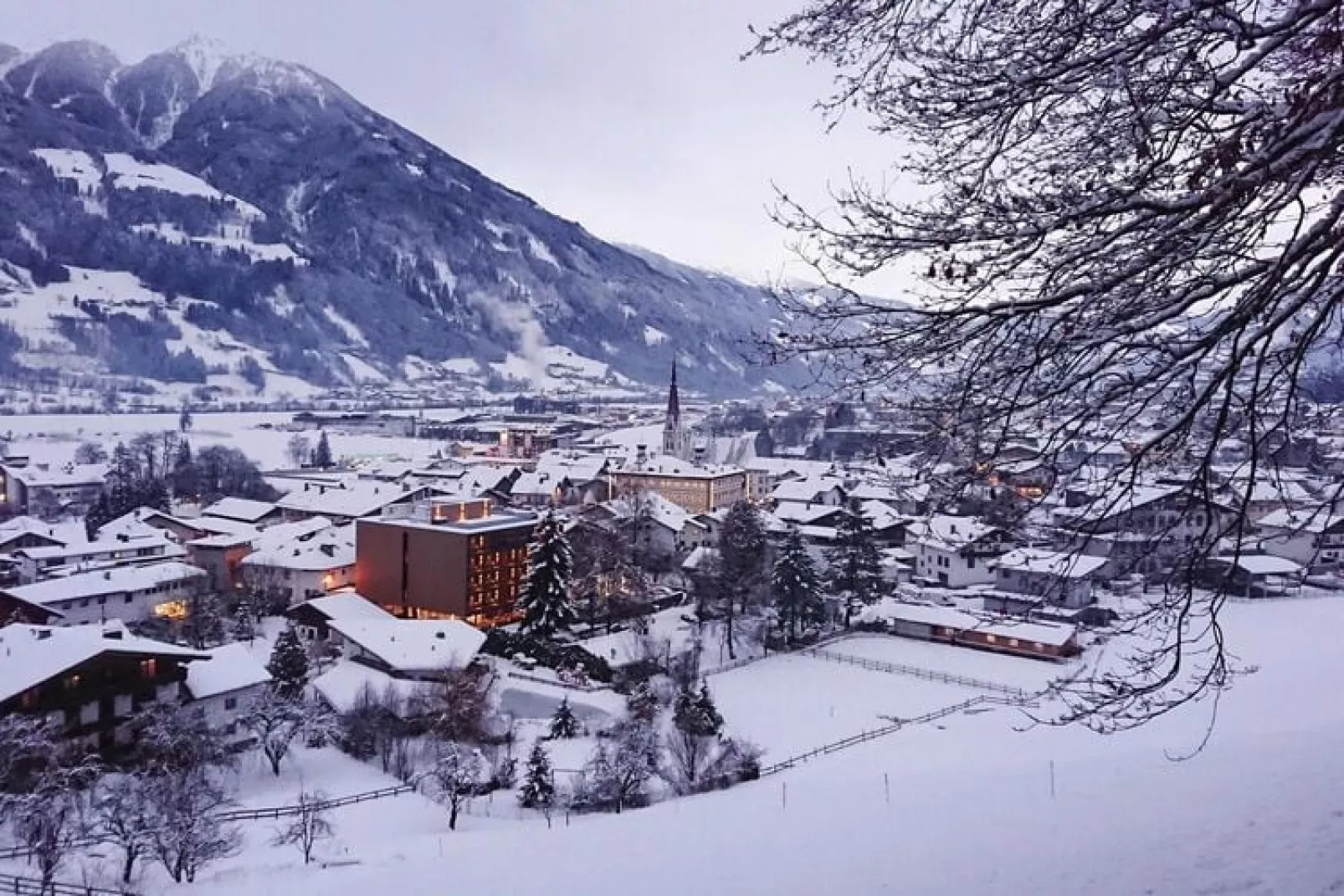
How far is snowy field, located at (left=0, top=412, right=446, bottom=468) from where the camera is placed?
6894 cm

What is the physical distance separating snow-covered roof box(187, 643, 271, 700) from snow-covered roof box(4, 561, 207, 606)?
30.1 feet

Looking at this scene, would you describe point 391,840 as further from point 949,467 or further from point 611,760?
point 949,467

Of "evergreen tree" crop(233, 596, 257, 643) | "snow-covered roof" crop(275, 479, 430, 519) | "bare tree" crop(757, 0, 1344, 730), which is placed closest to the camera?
"bare tree" crop(757, 0, 1344, 730)

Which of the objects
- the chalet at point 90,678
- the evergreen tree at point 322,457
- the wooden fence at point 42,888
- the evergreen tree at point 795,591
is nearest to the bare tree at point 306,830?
the wooden fence at point 42,888

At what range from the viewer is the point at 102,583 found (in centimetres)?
2667

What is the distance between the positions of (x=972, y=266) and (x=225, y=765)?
55.2 feet

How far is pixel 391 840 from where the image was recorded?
12984 mm

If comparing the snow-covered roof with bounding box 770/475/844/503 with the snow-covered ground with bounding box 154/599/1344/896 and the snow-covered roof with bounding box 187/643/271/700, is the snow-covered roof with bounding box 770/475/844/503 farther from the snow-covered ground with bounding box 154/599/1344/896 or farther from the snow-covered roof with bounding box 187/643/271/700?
the snow-covered roof with bounding box 187/643/271/700

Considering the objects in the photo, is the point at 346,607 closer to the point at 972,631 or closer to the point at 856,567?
the point at 856,567

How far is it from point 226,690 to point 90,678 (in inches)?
91.9

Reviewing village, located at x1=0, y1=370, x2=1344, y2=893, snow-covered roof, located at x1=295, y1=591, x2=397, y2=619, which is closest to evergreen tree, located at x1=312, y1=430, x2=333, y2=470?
village, located at x1=0, y1=370, x2=1344, y2=893

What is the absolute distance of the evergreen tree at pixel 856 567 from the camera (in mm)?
28859

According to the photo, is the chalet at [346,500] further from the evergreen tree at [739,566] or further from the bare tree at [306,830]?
the bare tree at [306,830]

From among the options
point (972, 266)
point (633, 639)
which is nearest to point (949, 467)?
point (972, 266)
